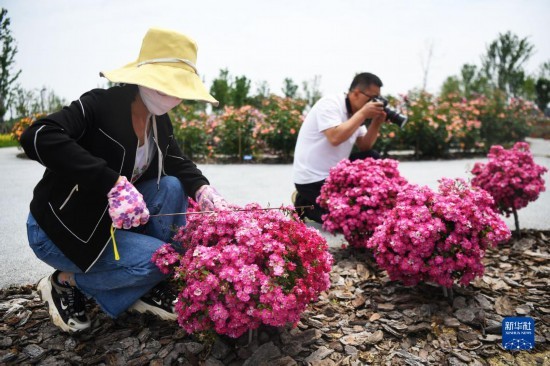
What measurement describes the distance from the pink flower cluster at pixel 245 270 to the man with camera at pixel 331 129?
1.72 meters

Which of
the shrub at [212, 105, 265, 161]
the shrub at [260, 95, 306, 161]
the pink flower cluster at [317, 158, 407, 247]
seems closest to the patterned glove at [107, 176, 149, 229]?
the pink flower cluster at [317, 158, 407, 247]

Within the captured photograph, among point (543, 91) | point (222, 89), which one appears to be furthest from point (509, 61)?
point (222, 89)

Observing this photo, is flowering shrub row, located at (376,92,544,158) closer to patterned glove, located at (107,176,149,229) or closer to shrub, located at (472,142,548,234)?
shrub, located at (472,142,548,234)

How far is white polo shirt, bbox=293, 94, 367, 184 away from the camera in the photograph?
3.48m

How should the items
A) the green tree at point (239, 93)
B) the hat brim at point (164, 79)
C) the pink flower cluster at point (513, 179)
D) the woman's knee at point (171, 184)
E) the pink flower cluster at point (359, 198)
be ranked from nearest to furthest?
the hat brim at point (164, 79) → the woman's knee at point (171, 184) → the pink flower cluster at point (359, 198) → the pink flower cluster at point (513, 179) → the green tree at point (239, 93)

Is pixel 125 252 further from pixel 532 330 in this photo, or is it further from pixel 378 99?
pixel 378 99

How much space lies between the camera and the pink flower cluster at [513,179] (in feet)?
10.4

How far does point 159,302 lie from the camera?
77.4 inches

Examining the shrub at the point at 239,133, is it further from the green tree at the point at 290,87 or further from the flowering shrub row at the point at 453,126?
the green tree at the point at 290,87

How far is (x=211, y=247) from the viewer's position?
1.64 metres

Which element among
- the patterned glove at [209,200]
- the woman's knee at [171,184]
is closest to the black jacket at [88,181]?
the woman's knee at [171,184]

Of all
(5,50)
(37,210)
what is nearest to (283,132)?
(5,50)

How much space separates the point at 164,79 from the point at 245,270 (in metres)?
0.80

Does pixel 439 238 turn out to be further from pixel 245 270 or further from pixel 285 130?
pixel 285 130
